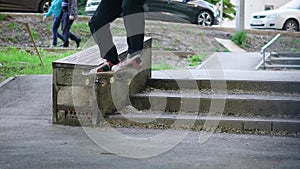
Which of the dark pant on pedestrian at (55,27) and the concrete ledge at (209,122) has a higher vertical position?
the dark pant on pedestrian at (55,27)

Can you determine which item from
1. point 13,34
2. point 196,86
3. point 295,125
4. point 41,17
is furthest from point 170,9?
point 295,125

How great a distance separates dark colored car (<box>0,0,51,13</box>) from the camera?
20484mm

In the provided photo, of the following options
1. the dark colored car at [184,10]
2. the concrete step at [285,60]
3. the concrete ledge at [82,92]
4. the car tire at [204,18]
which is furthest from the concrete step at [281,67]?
the car tire at [204,18]

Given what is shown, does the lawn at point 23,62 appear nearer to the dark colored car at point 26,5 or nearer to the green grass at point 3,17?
the green grass at point 3,17

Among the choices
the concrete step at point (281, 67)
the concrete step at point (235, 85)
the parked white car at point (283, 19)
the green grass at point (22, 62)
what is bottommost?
the concrete step at point (281, 67)

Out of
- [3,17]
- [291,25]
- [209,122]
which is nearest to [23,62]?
[3,17]

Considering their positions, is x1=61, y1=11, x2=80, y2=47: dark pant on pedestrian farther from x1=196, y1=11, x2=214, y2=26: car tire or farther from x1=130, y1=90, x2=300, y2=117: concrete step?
x1=130, y1=90, x2=300, y2=117: concrete step

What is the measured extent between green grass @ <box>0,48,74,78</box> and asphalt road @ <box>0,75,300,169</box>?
4.42 metres

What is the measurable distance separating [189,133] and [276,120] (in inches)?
39.4

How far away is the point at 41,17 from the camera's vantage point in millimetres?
19266

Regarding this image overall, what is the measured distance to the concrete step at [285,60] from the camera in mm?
12941

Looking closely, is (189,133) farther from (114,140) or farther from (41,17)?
(41,17)

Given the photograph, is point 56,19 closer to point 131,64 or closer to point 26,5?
point 26,5

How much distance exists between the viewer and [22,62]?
13.0m
